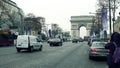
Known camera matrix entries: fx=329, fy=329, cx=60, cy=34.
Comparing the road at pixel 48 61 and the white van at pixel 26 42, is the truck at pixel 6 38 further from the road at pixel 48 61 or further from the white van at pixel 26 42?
the road at pixel 48 61

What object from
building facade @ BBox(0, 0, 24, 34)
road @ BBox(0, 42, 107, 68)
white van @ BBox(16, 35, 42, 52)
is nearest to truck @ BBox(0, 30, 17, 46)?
building facade @ BBox(0, 0, 24, 34)

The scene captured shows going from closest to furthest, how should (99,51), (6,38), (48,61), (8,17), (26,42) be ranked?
1. (48,61)
2. (99,51)
3. (26,42)
4. (6,38)
5. (8,17)

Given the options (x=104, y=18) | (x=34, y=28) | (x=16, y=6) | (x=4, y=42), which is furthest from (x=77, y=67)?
(x=34, y=28)

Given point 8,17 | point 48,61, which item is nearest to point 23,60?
point 48,61

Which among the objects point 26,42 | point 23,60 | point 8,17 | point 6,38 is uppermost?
point 8,17

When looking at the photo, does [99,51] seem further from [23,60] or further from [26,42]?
[26,42]

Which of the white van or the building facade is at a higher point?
the building facade

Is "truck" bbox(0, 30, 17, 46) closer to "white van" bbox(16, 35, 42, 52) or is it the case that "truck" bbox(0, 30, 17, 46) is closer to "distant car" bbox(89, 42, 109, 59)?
"white van" bbox(16, 35, 42, 52)

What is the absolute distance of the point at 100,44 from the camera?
24.3 m

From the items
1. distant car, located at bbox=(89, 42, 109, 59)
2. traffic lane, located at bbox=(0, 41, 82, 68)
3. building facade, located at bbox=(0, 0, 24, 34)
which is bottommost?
traffic lane, located at bbox=(0, 41, 82, 68)

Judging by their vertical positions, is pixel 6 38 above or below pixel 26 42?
below

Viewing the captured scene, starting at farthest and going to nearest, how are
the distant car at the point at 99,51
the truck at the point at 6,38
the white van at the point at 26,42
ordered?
the truck at the point at 6,38, the white van at the point at 26,42, the distant car at the point at 99,51

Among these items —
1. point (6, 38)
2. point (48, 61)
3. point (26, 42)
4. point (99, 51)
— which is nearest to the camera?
point (48, 61)

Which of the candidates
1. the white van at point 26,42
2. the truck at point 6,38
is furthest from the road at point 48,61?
the truck at point 6,38
